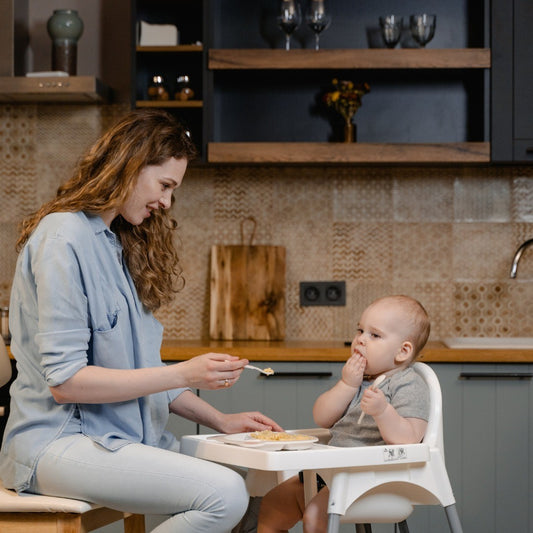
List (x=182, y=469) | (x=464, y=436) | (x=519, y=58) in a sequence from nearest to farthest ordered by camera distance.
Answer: (x=182, y=469)
(x=464, y=436)
(x=519, y=58)

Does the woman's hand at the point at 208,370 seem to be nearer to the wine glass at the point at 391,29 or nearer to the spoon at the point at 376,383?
the spoon at the point at 376,383

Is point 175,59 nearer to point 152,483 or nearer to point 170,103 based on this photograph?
point 170,103

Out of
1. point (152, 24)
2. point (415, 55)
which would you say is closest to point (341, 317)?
point (415, 55)

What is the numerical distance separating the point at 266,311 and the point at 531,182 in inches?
45.9

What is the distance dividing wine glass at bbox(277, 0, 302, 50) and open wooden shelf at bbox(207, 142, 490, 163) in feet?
1.48

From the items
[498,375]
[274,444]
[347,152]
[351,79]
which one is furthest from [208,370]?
[351,79]

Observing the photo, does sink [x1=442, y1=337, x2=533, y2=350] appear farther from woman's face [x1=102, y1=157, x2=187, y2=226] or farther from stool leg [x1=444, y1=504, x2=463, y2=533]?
woman's face [x1=102, y1=157, x2=187, y2=226]

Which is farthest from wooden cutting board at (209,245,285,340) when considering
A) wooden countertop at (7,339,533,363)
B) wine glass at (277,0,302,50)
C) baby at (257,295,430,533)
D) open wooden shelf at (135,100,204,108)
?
baby at (257,295,430,533)

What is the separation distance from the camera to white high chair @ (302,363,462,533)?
1.55 m

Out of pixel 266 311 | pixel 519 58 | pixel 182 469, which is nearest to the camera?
pixel 182 469

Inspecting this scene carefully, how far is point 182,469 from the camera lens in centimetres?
158

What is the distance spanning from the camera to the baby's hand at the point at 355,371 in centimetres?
187

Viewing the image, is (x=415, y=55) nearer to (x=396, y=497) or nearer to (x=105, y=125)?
(x=105, y=125)

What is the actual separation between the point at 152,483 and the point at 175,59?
83.2 inches
